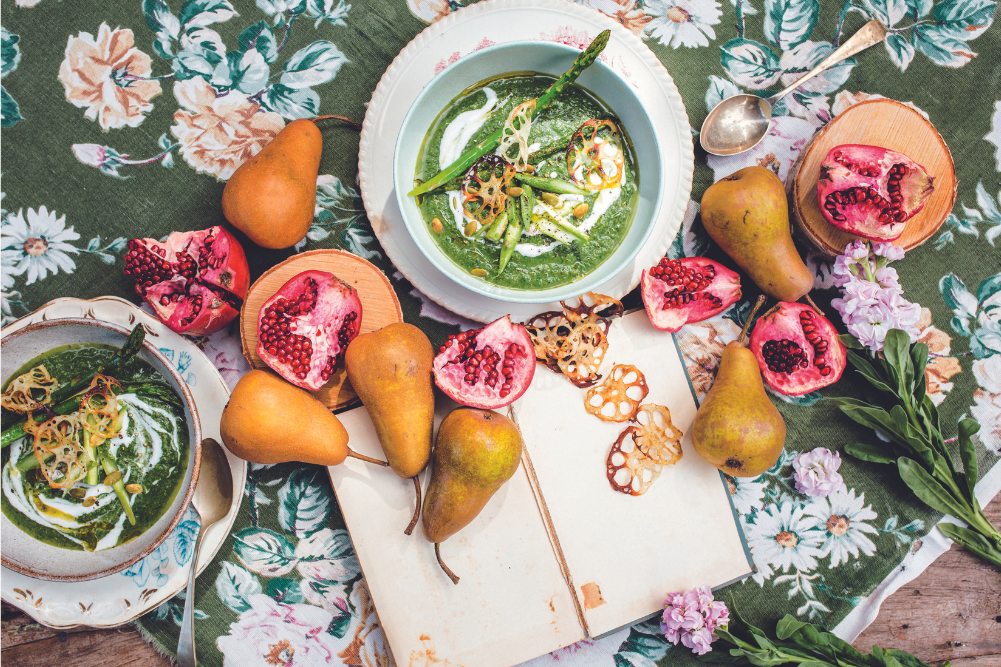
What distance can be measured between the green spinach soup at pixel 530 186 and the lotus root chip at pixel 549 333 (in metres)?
0.09

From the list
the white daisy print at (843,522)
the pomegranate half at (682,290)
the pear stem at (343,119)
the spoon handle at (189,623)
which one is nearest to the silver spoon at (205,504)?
the spoon handle at (189,623)

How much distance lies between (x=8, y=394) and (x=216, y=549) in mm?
608

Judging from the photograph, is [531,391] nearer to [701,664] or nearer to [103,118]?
[701,664]

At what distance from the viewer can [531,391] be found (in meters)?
1.48

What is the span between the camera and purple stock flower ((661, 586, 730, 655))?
4.66 ft

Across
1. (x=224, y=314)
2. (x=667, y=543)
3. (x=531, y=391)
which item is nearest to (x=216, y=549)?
(x=224, y=314)

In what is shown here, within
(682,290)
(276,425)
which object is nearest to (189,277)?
(276,425)

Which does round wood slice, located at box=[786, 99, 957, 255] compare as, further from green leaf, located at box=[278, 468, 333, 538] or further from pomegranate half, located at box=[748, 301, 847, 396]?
green leaf, located at box=[278, 468, 333, 538]

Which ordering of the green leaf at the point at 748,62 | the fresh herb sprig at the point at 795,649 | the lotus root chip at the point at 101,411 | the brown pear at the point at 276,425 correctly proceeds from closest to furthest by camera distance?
the brown pear at the point at 276,425 < the lotus root chip at the point at 101,411 < the fresh herb sprig at the point at 795,649 < the green leaf at the point at 748,62

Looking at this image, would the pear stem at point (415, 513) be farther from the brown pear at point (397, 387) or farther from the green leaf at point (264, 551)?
the green leaf at point (264, 551)

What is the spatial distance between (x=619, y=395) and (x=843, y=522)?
0.75 m

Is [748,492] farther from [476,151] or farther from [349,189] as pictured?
[349,189]

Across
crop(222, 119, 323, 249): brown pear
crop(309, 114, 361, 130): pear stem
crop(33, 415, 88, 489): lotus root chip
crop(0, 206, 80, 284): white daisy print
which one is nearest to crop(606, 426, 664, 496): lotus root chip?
crop(222, 119, 323, 249): brown pear

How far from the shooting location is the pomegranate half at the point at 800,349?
57.6 inches
